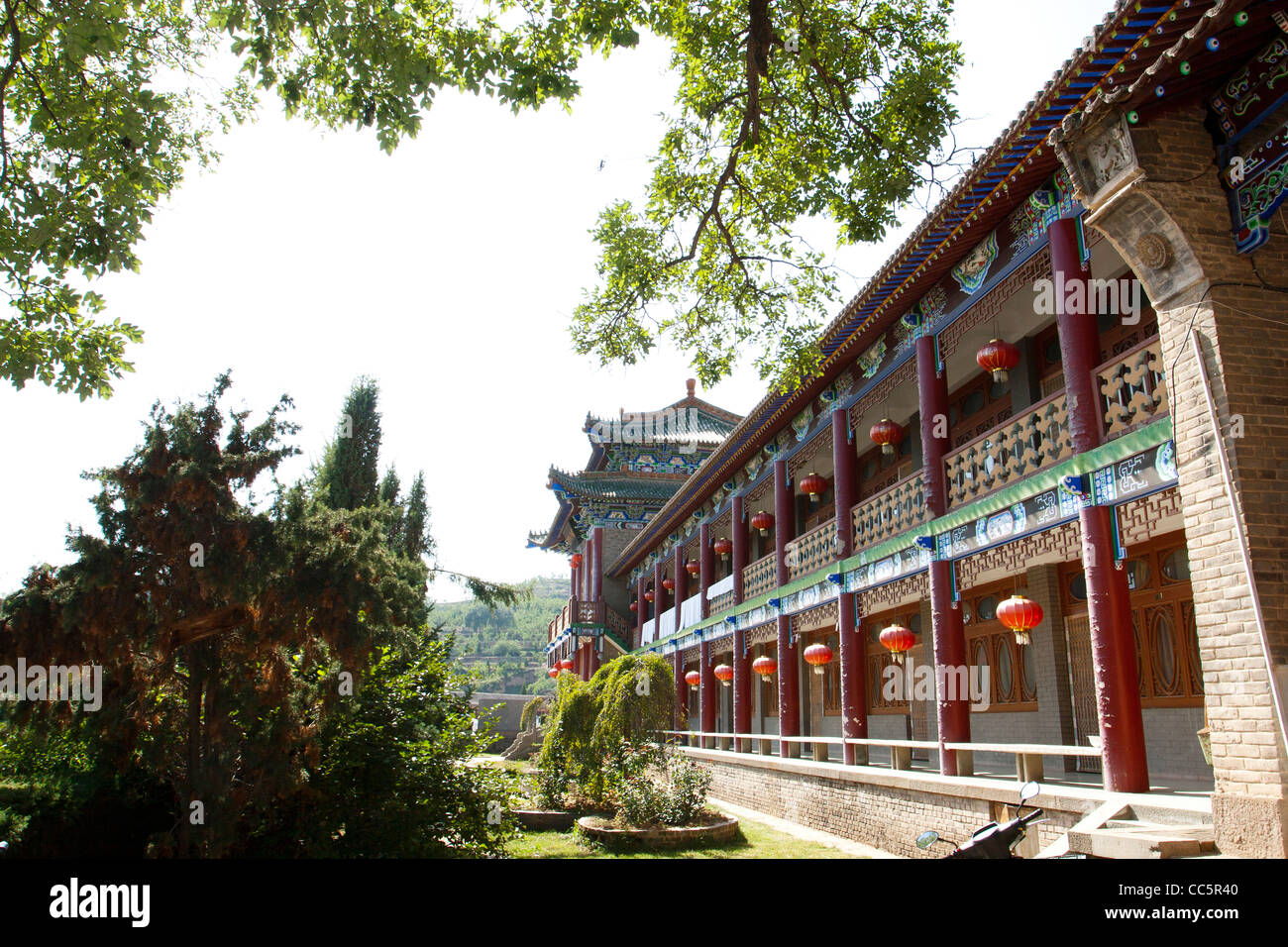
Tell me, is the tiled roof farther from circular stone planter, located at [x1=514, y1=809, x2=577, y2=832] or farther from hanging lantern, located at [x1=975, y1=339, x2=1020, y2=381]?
hanging lantern, located at [x1=975, y1=339, x2=1020, y2=381]

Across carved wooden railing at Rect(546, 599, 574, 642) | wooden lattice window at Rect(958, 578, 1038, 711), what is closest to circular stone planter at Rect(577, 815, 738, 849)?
wooden lattice window at Rect(958, 578, 1038, 711)

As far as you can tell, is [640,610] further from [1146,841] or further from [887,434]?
[1146,841]

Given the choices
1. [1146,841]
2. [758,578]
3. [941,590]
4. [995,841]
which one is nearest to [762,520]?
[758,578]

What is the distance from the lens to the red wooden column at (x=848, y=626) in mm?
12125

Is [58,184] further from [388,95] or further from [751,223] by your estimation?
[751,223]

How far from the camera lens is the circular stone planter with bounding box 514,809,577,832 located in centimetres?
1183

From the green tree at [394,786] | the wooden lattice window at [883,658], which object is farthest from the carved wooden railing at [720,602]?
the green tree at [394,786]

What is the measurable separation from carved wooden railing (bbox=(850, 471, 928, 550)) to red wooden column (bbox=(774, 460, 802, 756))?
276cm

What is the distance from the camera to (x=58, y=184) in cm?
555

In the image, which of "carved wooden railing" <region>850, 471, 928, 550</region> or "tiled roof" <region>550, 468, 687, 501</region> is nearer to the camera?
"carved wooden railing" <region>850, 471, 928, 550</region>

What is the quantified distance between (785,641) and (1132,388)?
8.53 meters

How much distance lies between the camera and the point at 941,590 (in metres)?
9.95
